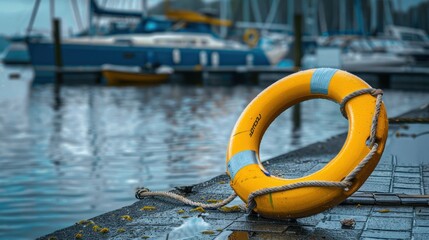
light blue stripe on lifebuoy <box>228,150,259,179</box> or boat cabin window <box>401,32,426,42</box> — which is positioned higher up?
light blue stripe on lifebuoy <box>228,150,259,179</box>

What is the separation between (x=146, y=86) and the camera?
107 ft

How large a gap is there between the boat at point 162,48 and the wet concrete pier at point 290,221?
1190 inches

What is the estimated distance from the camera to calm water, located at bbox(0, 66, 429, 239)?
26.6 feet

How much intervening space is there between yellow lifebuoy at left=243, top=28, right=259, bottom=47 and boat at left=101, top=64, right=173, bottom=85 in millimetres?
15426

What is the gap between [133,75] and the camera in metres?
33.8

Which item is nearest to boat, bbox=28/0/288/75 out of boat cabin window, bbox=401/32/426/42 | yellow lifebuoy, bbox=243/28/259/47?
yellow lifebuoy, bbox=243/28/259/47

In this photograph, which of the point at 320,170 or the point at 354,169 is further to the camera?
the point at 320,170

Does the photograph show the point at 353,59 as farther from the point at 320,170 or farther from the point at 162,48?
the point at 320,170

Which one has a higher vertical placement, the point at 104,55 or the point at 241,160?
the point at 241,160

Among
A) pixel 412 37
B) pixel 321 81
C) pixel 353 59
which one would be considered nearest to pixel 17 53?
pixel 412 37

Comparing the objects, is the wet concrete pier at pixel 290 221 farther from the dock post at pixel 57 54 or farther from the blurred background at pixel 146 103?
the dock post at pixel 57 54

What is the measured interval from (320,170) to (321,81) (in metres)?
0.67

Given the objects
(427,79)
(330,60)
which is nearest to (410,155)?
(427,79)

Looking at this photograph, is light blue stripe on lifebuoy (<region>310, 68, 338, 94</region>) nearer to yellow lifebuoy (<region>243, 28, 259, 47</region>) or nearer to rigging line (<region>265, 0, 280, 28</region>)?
yellow lifebuoy (<region>243, 28, 259, 47</region>)
